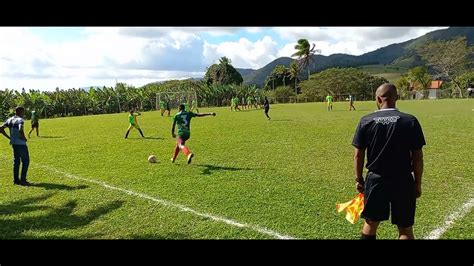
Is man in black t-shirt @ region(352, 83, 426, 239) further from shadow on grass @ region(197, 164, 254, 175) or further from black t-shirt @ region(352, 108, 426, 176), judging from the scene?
shadow on grass @ region(197, 164, 254, 175)

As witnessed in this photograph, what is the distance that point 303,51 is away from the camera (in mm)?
86688

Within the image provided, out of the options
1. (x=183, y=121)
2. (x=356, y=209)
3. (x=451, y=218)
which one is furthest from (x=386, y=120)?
(x=183, y=121)

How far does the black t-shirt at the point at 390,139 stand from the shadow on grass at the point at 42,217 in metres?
4.25

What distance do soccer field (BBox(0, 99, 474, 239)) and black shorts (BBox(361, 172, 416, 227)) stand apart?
4.01 feet

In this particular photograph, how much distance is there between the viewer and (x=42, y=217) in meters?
6.12

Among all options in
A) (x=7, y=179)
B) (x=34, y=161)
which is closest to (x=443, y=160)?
(x=7, y=179)

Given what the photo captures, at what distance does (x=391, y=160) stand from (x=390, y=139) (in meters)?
0.21

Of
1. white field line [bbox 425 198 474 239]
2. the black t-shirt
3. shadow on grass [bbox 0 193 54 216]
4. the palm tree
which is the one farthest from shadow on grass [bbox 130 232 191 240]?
the palm tree

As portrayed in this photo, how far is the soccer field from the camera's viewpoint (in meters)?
5.39

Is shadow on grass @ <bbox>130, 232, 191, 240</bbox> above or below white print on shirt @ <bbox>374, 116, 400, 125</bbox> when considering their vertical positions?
below

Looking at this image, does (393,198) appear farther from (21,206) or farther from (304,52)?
(304,52)
